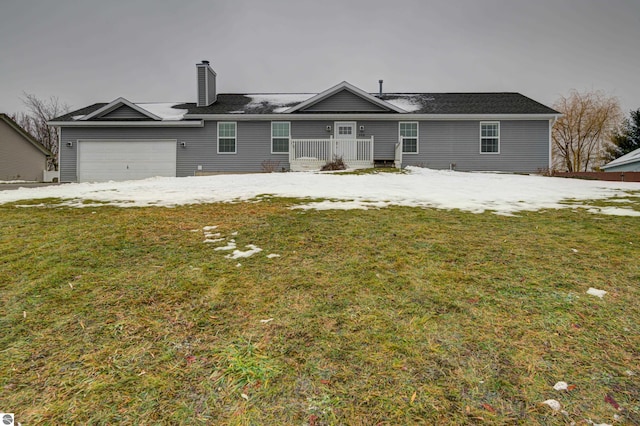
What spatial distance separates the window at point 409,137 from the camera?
15.8 metres

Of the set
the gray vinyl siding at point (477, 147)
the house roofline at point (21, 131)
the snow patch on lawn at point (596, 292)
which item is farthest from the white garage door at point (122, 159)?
the snow patch on lawn at point (596, 292)

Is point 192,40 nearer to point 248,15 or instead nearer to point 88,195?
point 248,15

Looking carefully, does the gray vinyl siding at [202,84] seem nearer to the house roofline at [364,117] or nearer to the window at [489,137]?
the house roofline at [364,117]

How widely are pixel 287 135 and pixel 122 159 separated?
26.4 feet

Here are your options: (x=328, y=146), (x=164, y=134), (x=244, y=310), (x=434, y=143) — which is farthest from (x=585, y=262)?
(x=164, y=134)

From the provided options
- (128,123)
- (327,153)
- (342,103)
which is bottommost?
(327,153)

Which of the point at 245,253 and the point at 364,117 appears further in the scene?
the point at 364,117

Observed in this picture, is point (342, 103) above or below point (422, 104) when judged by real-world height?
below

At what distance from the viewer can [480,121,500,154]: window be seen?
15.5 metres

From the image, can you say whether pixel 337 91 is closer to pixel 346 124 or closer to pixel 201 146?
pixel 346 124

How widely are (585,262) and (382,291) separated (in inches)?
78.1

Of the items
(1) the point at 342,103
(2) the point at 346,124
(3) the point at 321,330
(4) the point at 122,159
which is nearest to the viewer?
(3) the point at 321,330

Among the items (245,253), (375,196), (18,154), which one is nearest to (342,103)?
(375,196)

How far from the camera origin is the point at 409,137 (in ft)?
51.8
